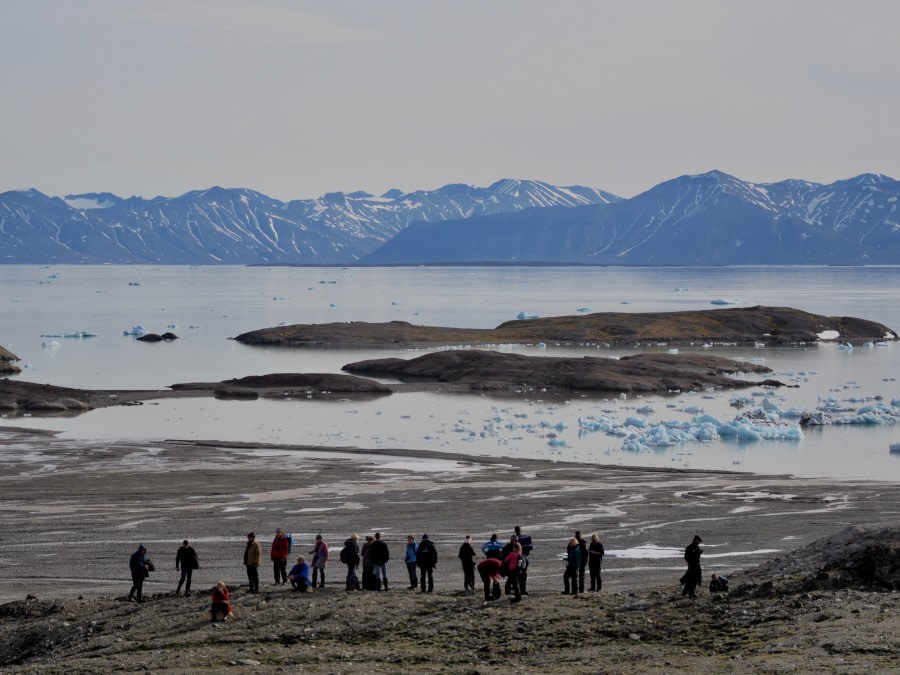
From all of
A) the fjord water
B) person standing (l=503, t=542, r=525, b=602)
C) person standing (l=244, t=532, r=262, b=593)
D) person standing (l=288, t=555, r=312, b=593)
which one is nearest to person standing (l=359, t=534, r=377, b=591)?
person standing (l=288, t=555, r=312, b=593)

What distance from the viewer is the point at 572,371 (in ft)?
263

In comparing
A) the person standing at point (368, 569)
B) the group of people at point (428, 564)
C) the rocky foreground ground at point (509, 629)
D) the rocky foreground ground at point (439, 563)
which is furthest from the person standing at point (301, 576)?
the person standing at point (368, 569)

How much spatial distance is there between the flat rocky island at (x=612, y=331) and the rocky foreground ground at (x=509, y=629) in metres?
84.6

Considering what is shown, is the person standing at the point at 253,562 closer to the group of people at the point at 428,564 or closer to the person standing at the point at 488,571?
the group of people at the point at 428,564

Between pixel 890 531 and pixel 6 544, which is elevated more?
pixel 890 531

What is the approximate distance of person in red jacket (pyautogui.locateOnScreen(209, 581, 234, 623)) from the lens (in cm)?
2323

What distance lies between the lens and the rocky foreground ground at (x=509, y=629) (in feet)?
66.7

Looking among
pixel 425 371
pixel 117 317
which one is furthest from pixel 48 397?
pixel 117 317

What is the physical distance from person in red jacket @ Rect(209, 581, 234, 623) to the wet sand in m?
5.28

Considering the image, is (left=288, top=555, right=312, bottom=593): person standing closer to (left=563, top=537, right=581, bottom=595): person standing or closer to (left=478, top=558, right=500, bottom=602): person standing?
(left=478, top=558, right=500, bottom=602): person standing

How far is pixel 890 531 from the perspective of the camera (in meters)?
25.0

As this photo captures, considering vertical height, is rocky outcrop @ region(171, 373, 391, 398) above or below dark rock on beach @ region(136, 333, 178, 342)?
below

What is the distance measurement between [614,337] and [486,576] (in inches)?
3577

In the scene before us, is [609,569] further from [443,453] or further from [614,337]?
[614,337]
